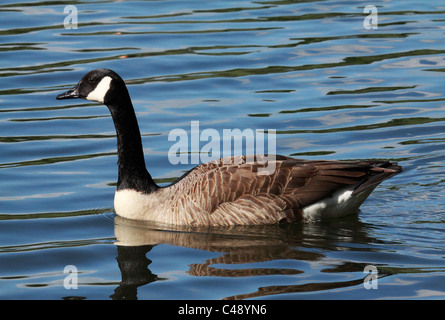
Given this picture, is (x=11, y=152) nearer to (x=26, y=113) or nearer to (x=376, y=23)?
(x=26, y=113)

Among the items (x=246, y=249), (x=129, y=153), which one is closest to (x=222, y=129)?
(x=129, y=153)

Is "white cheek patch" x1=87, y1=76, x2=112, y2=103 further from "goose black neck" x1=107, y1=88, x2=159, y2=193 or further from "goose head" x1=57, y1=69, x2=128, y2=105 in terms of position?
"goose black neck" x1=107, y1=88, x2=159, y2=193

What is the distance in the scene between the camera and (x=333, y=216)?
11.5 m

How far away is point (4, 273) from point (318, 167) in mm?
3892

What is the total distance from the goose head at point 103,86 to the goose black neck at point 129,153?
11cm

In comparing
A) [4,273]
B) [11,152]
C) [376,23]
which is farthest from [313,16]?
[4,273]

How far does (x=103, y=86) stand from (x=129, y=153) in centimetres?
90

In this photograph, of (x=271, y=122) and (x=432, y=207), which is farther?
(x=271, y=122)

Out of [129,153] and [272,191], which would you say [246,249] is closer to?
[272,191]

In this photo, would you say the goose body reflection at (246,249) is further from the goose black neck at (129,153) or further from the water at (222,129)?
the goose black neck at (129,153)

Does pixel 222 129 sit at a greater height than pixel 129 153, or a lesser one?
greater

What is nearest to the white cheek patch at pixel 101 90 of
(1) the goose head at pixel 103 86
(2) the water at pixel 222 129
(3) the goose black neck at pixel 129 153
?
(1) the goose head at pixel 103 86

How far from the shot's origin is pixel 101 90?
1153 cm

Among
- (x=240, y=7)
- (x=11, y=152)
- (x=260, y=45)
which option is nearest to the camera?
(x=11, y=152)
